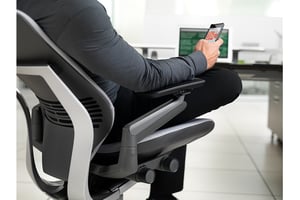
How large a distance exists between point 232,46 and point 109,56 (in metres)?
1.66

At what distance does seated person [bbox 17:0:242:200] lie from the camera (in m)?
1.10

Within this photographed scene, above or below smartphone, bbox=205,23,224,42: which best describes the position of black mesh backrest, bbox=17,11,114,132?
below

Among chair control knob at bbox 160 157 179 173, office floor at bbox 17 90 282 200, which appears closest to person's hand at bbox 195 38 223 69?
chair control knob at bbox 160 157 179 173

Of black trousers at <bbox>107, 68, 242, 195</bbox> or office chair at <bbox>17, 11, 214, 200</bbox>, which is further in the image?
black trousers at <bbox>107, 68, 242, 195</bbox>

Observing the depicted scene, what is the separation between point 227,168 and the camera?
290 centimetres

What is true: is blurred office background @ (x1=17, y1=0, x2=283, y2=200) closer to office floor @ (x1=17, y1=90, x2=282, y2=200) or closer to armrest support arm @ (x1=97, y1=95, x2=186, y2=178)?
office floor @ (x1=17, y1=90, x2=282, y2=200)

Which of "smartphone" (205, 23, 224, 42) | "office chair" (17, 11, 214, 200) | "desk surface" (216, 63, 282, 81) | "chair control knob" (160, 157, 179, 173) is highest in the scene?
"smartphone" (205, 23, 224, 42)

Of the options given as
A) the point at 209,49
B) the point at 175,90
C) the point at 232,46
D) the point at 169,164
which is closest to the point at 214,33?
the point at 209,49

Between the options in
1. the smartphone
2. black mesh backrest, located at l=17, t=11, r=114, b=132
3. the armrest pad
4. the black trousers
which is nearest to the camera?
black mesh backrest, located at l=17, t=11, r=114, b=132

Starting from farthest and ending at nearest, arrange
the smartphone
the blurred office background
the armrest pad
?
1. the blurred office background
2. the smartphone
3. the armrest pad

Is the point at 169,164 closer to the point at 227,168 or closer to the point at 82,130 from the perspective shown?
the point at 82,130
